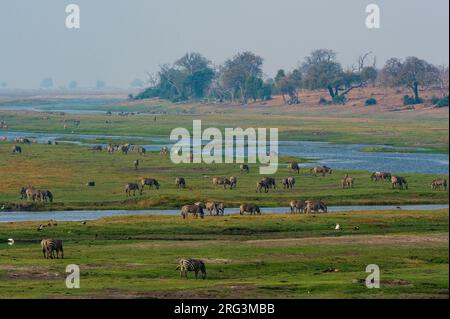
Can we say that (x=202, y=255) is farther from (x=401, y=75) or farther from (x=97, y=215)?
(x=401, y=75)

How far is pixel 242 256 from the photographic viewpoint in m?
35.7

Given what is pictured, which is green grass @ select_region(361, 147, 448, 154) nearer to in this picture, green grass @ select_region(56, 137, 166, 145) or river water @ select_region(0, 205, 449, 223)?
green grass @ select_region(56, 137, 166, 145)

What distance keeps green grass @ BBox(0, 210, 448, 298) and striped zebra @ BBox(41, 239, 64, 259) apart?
1.29 ft

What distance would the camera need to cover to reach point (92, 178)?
63.0m

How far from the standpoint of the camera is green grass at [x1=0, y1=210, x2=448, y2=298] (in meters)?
29.3

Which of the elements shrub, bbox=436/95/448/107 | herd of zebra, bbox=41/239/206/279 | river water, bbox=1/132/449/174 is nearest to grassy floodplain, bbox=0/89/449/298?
herd of zebra, bbox=41/239/206/279

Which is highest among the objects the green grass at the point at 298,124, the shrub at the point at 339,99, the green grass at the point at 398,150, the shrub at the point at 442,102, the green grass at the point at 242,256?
the shrub at the point at 339,99

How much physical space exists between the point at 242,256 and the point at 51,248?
615 centimetres

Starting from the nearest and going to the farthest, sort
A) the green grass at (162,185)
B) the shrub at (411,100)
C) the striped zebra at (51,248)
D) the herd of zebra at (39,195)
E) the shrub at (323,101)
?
1. the striped zebra at (51,248)
2. the herd of zebra at (39,195)
3. the green grass at (162,185)
4. the shrub at (411,100)
5. the shrub at (323,101)

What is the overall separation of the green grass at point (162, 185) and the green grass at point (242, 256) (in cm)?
672

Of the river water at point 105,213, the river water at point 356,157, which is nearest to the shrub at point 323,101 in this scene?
the river water at point 356,157

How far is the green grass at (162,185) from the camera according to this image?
52.9 metres

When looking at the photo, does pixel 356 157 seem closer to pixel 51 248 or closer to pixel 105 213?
pixel 105 213

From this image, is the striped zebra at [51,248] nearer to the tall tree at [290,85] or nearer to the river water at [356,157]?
the river water at [356,157]
